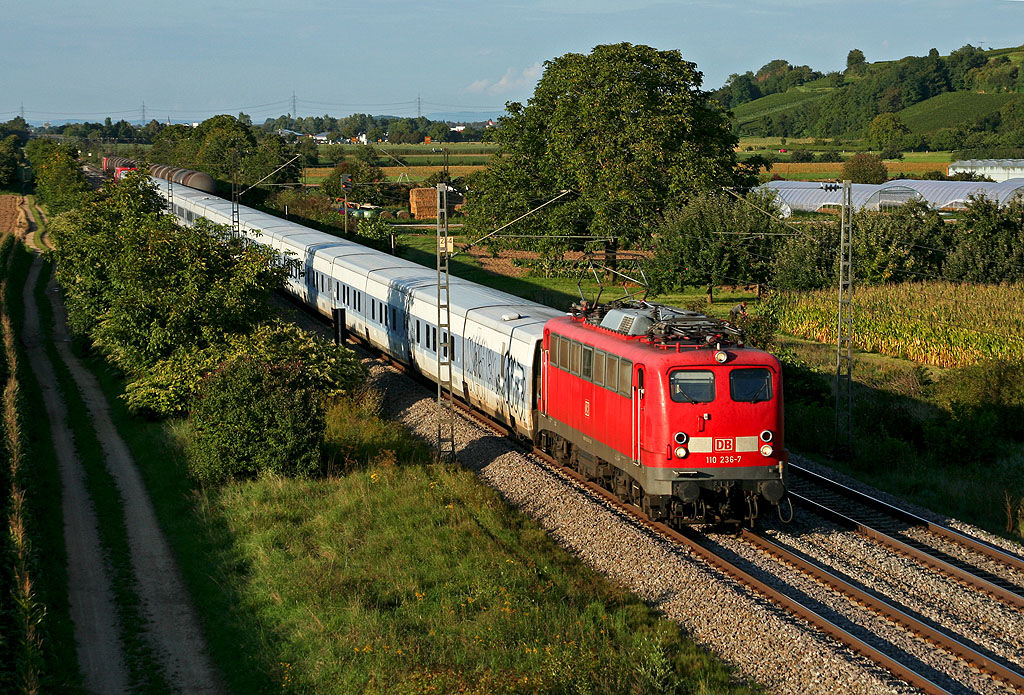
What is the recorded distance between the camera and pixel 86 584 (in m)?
17.6

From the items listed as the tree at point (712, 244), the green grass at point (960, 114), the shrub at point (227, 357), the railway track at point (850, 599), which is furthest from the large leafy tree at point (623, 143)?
the green grass at point (960, 114)

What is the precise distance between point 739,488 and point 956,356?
2194cm

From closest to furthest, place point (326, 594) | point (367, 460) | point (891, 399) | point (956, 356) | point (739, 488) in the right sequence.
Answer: point (326, 594), point (739, 488), point (367, 460), point (891, 399), point (956, 356)

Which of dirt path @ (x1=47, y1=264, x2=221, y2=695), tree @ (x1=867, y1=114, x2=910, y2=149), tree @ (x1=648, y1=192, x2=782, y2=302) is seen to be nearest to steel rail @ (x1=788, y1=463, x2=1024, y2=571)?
dirt path @ (x1=47, y1=264, x2=221, y2=695)

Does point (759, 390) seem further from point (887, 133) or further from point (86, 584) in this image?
point (887, 133)

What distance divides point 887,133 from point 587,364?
585ft

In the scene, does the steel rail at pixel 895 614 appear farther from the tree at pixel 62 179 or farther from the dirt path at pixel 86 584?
the tree at pixel 62 179

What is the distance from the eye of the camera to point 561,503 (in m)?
20.1

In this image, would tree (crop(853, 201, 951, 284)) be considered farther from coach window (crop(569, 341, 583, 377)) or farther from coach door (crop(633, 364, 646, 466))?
coach door (crop(633, 364, 646, 466))

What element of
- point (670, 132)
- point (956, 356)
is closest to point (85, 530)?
point (956, 356)

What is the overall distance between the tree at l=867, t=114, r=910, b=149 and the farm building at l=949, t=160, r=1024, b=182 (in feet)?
175

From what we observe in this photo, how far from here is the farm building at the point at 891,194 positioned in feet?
266

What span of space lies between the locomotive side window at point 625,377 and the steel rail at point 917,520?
625cm

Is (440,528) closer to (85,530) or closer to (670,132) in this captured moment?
(85,530)
